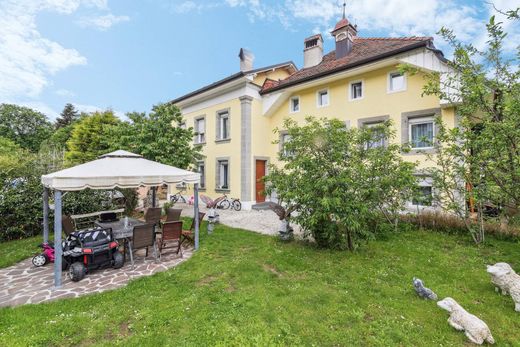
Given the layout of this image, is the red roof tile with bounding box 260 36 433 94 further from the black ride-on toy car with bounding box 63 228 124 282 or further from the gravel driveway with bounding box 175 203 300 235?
the black ride-on toy car with bounding box 63 228 124 282

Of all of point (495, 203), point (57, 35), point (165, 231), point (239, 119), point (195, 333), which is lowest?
point (195, 333)

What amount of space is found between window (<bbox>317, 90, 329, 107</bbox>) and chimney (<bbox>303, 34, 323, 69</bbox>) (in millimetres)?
3050

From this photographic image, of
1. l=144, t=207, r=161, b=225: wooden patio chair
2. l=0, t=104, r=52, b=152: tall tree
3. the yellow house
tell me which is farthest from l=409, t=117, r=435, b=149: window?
l=0, t=104, r=52, b=152: tall tree

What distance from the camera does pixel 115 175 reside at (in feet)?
16.9

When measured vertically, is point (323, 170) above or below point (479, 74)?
below

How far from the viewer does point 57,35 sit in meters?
10.9

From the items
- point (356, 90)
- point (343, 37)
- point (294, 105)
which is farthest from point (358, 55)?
point (294, 105)

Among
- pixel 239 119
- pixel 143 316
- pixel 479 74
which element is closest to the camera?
pixel 143 316

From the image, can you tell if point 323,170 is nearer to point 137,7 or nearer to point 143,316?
point 143,316

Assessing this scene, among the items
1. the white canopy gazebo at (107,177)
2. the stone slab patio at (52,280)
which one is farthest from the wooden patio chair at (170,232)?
the white canopy gazebo at (107,177)

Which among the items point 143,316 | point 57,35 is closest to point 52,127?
point 57,35

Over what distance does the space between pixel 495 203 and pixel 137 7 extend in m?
14.3

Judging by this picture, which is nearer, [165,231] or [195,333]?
[195,333]

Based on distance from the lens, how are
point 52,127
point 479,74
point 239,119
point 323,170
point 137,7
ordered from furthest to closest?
point 52,127 < point 239,119 < point 137,7 < point 323,170 < point 479,74
